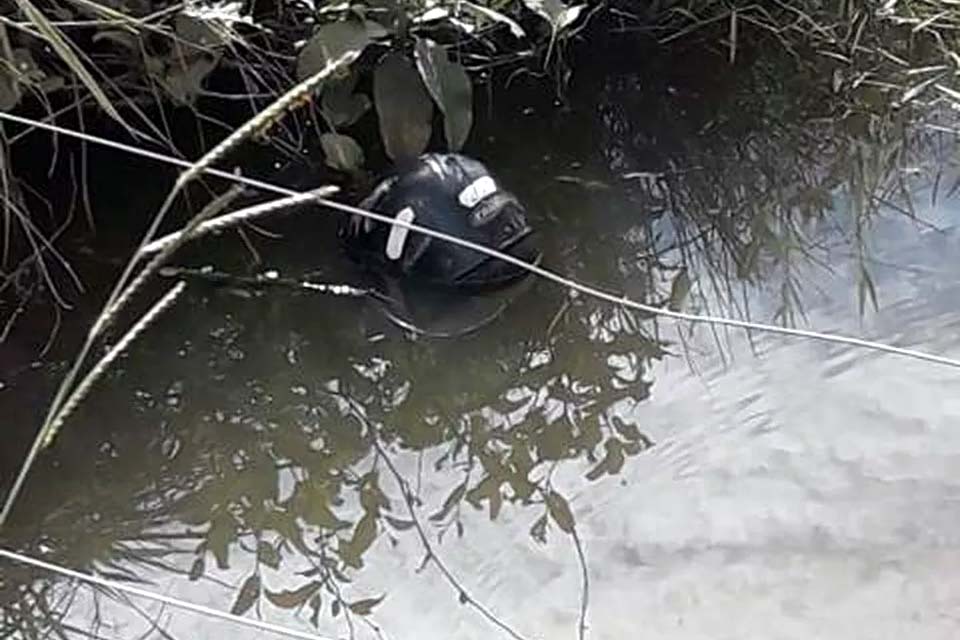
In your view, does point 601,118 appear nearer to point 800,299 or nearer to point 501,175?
point 501,175

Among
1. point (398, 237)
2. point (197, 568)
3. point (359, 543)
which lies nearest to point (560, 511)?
point (359, 543)

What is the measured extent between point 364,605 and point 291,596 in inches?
2.3

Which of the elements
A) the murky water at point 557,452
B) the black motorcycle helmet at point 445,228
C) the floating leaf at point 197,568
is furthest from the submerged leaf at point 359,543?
the black motorcycle helmet at point 445,228

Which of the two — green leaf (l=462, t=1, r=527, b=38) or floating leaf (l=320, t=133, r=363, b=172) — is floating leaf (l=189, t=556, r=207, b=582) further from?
green leaf (l=462, t=1, r=527, b=38)

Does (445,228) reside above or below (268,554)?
above

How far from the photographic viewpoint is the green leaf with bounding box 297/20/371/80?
5.73 feet

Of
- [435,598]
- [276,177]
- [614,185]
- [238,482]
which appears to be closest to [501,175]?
[614,185]

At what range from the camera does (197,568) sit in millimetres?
1362

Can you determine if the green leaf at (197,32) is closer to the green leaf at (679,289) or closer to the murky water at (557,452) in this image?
the murky water at (557,452)

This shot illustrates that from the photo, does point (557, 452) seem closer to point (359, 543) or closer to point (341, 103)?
point (359, 543)

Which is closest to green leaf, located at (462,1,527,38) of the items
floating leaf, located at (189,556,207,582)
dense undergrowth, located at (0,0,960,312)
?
dense undergrowth, located at (0,0,960,312)

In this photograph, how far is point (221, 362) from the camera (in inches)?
63.9

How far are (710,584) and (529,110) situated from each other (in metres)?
0.90

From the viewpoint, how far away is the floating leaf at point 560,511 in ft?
4.54
